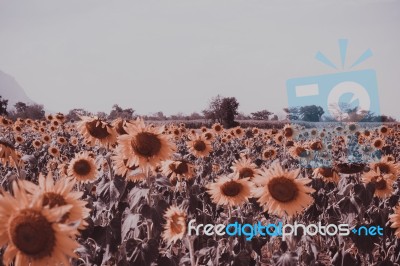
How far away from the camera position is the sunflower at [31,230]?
1.87 m

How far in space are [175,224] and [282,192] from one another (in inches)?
40.5

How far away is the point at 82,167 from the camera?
545 cm

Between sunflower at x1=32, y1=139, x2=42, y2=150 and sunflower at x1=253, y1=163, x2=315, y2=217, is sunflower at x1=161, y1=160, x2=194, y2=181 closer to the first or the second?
sunflower at x1=253, y1=163, x2=315, y2=217

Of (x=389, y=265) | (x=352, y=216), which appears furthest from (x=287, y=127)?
(x=389, y=265)

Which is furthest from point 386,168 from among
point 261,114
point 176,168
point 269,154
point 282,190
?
point 261,114

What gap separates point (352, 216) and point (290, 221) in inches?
45.4

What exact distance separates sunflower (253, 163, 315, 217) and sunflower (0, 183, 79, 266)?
2.03m

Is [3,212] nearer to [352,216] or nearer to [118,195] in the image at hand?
[118,195]

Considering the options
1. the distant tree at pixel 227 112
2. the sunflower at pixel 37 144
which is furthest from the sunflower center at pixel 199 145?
the distant tree at pixel 227 112

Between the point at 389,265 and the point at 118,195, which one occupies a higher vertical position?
the point at 118,195

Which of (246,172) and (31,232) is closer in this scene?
(31,232)

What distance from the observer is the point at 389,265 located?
Result: 12.2 feet

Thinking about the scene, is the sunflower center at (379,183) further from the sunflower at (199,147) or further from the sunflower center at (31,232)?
the sunflower center at (31,232)

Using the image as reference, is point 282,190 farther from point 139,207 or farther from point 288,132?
point 288,132
